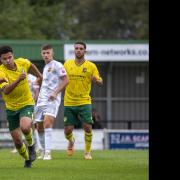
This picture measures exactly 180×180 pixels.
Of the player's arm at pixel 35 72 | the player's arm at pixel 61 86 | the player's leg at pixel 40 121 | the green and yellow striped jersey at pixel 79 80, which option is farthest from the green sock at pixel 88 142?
the player's arm at pixel 35 72

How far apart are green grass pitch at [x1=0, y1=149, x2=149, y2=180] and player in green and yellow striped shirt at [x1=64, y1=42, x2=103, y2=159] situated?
2.51 feet

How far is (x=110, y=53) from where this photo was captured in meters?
36.3

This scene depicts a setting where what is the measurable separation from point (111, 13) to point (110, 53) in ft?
136

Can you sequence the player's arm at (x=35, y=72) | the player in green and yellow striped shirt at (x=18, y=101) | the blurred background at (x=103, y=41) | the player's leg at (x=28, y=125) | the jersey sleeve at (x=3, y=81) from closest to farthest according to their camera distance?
the jersey sleeve at (x=3, y=81)
the player in green and yellow striped shirt at (x=18, y=101)
the player's leg at (x=28, y=125)
the player's arm at (x=35, y=72)
the blurred background at (x=103, y=41)

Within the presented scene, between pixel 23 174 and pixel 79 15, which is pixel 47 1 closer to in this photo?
pixel 79 15

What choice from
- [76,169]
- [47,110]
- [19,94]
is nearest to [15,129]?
[19,94]

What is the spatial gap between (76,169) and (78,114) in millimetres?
4186

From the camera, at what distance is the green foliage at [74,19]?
5128 centimetres

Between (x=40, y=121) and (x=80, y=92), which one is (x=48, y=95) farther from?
(x=40, y=121)

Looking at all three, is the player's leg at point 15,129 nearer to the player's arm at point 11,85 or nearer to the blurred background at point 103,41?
the player's arm at point 11,85

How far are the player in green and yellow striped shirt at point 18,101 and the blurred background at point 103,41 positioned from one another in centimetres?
1816

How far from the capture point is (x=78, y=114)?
19.4 metres

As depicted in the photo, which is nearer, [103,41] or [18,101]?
[18,101]
